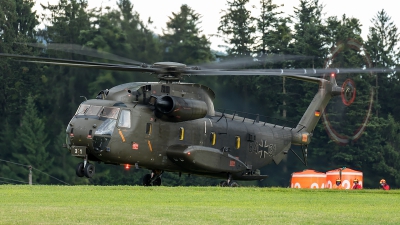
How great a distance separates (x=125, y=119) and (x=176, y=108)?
1974 millimetres

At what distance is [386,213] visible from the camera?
21.9m

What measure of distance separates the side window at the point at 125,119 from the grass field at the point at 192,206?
11.8ft

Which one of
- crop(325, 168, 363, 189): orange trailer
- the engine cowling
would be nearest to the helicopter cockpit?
the engine cowling

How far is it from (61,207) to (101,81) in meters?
46.2

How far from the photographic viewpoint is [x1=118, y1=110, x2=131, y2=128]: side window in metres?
34.3

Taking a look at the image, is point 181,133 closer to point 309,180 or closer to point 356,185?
point 356,185

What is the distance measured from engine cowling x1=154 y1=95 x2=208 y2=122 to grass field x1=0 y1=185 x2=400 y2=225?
176 inches

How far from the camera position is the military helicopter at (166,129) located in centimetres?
3372

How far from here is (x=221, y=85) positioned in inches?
2662

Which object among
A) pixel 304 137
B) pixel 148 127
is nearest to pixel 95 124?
pixel 148 127

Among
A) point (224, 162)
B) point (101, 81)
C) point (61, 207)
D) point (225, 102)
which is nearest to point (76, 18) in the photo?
point (101, 81)

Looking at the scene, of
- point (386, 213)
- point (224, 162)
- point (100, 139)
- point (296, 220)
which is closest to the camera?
point (296, 220)

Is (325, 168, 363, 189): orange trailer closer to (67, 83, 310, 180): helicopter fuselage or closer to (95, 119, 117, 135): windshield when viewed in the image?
(67, 83, 310, 180): helicopter fuselage

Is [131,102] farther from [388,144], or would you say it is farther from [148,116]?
[388,144]
